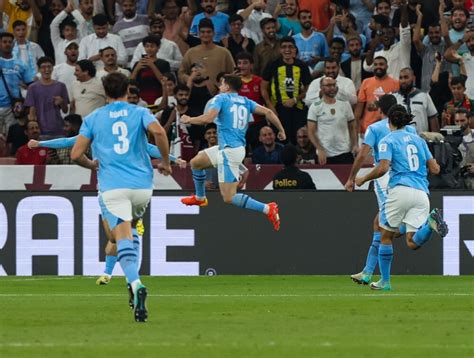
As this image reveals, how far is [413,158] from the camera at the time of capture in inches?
623

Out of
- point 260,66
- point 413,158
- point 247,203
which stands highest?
point 260,66

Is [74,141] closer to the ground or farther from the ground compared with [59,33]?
closer to the ground

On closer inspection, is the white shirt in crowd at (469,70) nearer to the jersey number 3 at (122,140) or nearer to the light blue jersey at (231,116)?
the light blue jersey at (231,116)

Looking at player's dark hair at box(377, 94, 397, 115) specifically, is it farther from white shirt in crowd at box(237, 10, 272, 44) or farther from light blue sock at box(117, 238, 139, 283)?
white shirt in crowd at box(237, 10, 272, 44)

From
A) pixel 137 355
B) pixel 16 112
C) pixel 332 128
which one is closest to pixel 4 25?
pixel 16 112

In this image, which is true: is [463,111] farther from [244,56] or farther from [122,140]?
[122,140]

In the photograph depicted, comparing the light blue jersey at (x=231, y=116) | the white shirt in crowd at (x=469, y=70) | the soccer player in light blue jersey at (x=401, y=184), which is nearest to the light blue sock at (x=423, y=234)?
the soccer player in light blue jersey at (x=401, y=184)

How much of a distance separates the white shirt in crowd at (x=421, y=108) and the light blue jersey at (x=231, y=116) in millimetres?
3285

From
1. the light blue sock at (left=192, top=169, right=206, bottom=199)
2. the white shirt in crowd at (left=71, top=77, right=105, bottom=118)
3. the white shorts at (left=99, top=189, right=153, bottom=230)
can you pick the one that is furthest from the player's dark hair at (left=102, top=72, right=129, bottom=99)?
the white shirt in crowd at (left=71, top=77, right=105, bottom=118)

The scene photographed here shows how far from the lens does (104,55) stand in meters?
22.8

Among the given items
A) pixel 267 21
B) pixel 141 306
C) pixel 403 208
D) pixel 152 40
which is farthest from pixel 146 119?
pixel 267 21

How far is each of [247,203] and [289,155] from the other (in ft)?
5.40

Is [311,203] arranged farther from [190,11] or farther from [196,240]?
[190,11]

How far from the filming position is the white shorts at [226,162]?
19328mm
